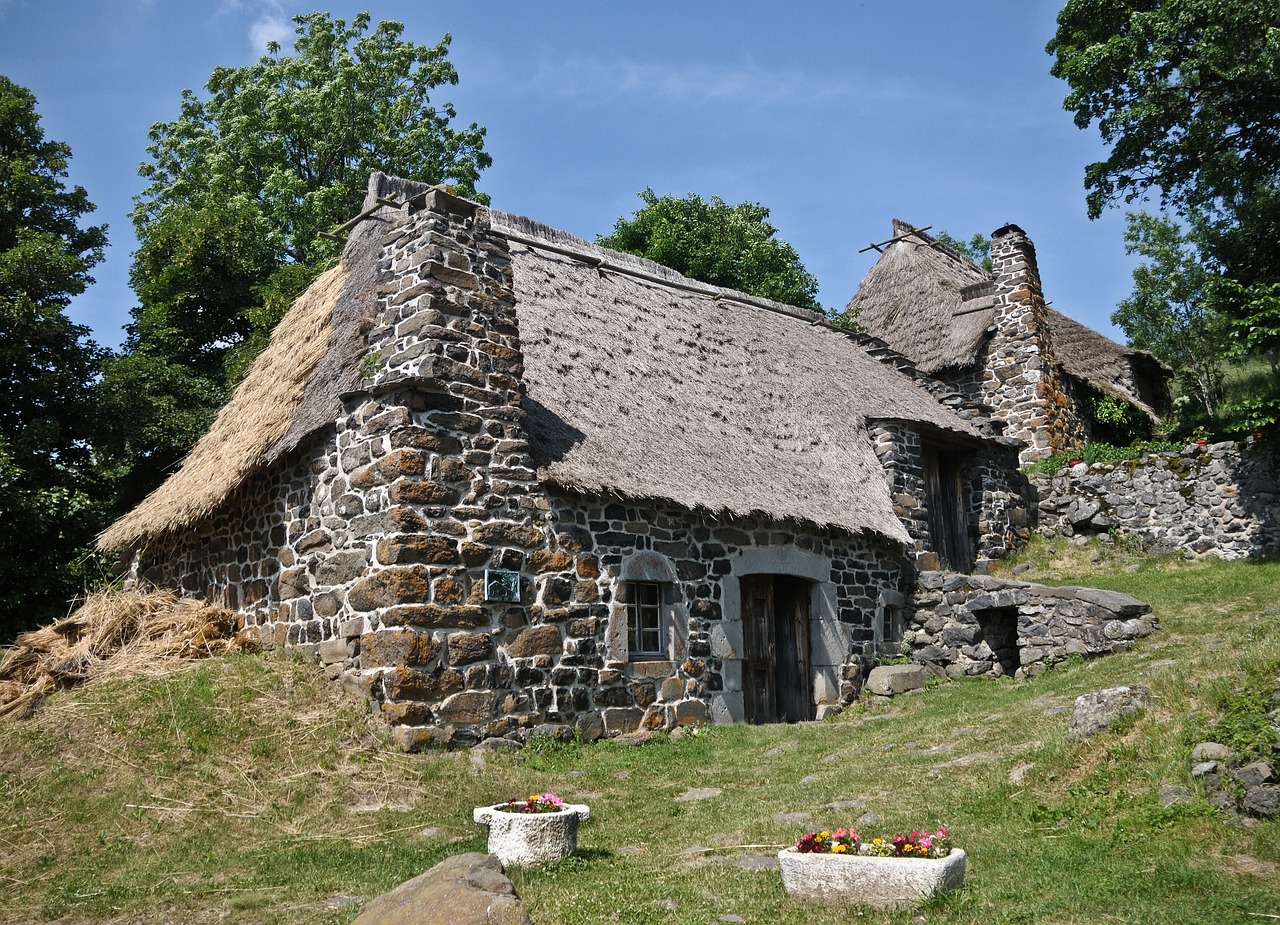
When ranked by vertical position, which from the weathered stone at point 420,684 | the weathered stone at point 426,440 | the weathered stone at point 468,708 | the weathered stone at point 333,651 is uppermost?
the weathered stone at point 426,440

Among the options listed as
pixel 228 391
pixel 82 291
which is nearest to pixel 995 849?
pixel 228 391

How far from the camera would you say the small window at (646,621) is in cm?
1108

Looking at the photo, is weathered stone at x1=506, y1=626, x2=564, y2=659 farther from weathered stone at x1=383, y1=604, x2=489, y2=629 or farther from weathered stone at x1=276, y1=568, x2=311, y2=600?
weathered stone at x1=276, y1=568, x2=311, y2=600

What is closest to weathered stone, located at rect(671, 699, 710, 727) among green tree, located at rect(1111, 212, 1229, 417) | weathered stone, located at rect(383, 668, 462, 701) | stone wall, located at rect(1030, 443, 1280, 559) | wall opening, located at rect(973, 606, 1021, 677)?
weathered stone, located at rect(383, 668, 462, 701)

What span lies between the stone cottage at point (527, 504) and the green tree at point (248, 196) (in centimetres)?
465

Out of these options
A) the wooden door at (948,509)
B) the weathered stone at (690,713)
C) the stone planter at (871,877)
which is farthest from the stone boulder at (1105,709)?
the wooden door at (948,509)

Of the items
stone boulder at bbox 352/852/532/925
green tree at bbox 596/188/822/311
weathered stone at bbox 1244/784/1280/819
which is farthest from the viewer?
green tree at bbox 596/188/822/311

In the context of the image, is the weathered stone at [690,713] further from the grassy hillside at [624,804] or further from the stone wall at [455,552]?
the grassy hillside at [624,804]

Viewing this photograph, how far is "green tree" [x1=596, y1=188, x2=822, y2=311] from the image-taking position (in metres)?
24.8

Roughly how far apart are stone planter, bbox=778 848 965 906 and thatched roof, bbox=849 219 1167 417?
1667 cm

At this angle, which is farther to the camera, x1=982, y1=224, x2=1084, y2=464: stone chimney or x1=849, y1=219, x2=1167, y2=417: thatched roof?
x1=849, y1=219, x2=1167, y2=417: thatched roof

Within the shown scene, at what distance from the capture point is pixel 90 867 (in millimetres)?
6711

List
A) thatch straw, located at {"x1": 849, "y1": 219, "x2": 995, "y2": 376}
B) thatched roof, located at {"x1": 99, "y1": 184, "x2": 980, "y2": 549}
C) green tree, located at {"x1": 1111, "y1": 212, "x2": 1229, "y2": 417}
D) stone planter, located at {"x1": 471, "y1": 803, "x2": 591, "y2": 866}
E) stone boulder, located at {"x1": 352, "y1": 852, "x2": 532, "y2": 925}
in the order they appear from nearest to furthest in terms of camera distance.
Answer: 1. stone boulder, located at {"x1": 352, "y1": 852, "x2": 532, "y2": 925}
2. stone planter, located at {"x1": 471, "y1": 803, "x2": 591, "y2": 866}
3. thatched roof, located at {"x1": 99, "y1": 184, "x2": 980, "y2": 549}
4. thatch straw, located at {"x1": 849, "y1": 219, "x2": 995, "y2": 376}
5. green tree, located at {"x1": 1111, "y1": 212, "x2": 1229, "y2": 417}

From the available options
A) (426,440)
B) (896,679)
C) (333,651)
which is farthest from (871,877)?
(896,679)
